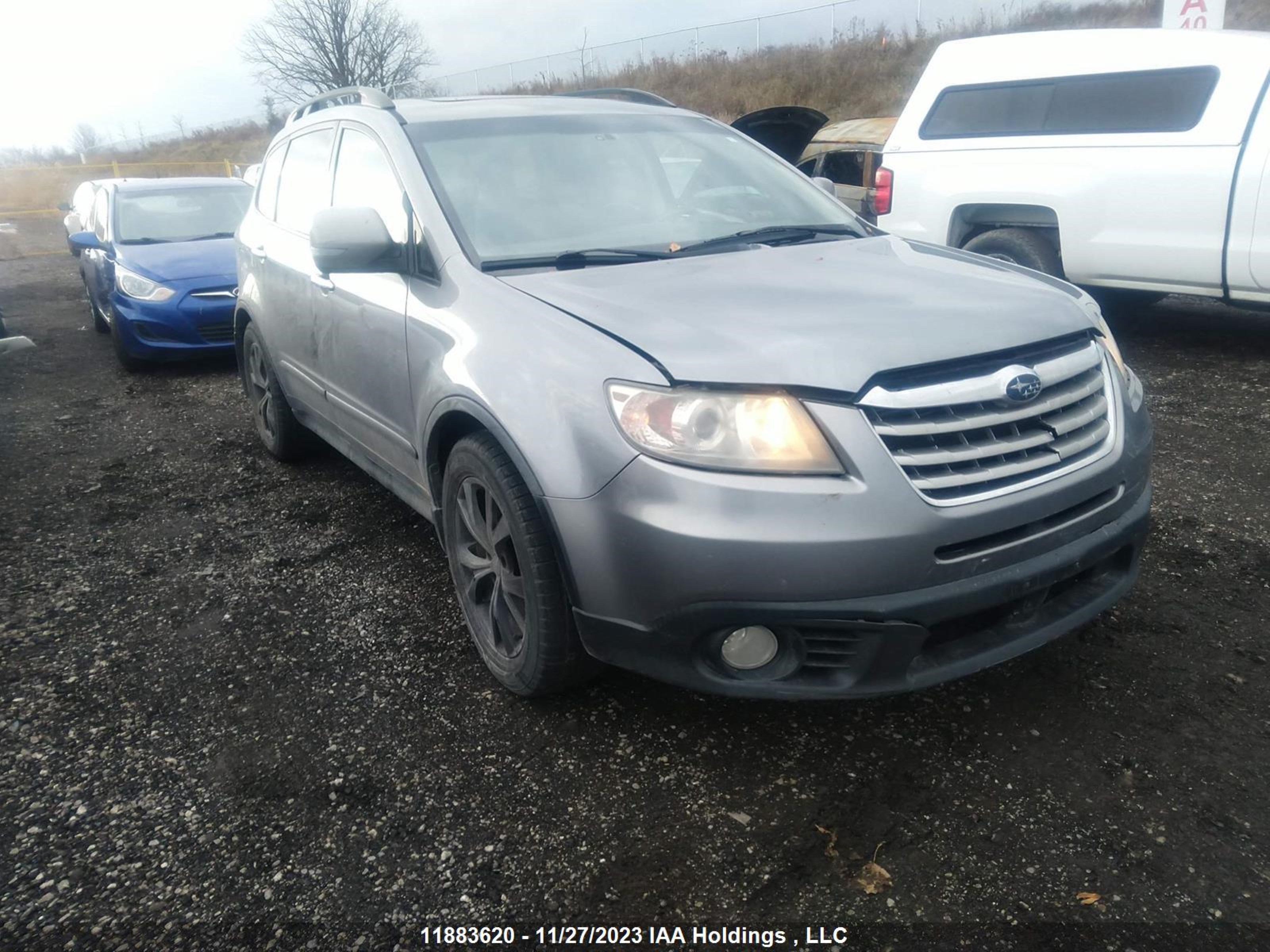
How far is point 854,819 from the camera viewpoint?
7.36 feet

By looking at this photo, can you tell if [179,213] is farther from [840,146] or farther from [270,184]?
[840,146]

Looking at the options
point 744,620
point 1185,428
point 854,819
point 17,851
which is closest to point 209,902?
point 17,851

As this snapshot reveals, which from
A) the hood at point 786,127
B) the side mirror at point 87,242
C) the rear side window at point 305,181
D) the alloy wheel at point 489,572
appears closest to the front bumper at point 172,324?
the side mirror at point 87,242

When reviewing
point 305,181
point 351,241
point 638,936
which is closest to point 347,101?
point 305,181

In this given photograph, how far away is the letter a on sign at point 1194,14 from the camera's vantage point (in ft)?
29.8

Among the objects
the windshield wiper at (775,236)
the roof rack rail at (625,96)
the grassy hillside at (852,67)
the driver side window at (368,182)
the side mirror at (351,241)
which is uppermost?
the grassy hillside at (852,67)

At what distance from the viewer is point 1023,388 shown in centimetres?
223

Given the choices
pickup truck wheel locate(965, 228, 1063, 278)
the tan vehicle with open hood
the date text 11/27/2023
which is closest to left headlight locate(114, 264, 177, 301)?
the tan vehicle with open hood

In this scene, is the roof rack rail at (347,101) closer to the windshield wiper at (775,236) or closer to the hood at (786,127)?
the windshield wiper at (775,236)

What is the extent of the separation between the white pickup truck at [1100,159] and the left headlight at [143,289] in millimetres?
5593

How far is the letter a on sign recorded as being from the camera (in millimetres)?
9094

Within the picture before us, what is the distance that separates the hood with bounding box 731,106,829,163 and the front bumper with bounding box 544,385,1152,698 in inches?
395

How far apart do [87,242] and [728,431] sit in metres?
8.04

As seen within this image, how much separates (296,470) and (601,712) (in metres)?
2.92
